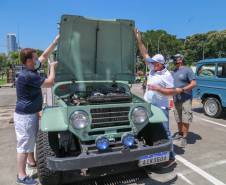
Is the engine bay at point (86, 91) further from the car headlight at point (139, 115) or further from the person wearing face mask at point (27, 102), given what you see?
the person wearing face mask at point (27, 102)

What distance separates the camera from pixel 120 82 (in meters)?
5.93

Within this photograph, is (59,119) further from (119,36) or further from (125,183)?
(119,36)

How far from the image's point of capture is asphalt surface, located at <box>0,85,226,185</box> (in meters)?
4.89

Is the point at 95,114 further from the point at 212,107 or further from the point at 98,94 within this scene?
the point at 212,107

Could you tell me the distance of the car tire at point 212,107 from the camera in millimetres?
9875

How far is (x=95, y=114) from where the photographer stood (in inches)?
172

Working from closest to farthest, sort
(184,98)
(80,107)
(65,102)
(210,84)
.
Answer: (80,107), (65,102), (184,98), (210,84)

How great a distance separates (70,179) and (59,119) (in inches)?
43.0

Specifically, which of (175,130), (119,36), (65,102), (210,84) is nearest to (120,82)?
(119,36)

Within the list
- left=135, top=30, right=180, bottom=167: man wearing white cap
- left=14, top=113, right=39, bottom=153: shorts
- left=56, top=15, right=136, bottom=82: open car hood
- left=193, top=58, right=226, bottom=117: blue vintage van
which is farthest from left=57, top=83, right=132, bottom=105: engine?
left=193, top=58, right=226, bottom=117: blue vintage van

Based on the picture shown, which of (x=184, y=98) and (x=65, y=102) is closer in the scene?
(x=65, y=102)

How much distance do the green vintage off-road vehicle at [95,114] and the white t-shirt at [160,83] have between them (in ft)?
1.31

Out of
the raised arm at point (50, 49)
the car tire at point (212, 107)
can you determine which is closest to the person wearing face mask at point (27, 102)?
the raised arm at point (50, 49)

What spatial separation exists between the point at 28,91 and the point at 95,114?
1.08 metres
